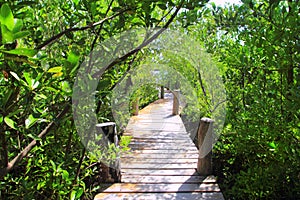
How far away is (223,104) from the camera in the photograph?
126 inches

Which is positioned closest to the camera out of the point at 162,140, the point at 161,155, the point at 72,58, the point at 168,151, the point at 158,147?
the point at 72,58

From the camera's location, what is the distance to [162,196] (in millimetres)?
2473

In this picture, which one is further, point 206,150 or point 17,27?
point 206,150

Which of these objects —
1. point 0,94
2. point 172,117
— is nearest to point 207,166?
point 0,94

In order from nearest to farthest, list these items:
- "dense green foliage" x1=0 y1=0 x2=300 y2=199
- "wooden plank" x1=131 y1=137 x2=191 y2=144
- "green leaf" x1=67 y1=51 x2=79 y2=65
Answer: "green leaf" x1=67 y1=51 x2=79 y2=65 → "dense green foliage" x1=0 y1=0 x2=300 y2=199 → "wooden plank" x1=131 y1=137 x2=191 y2=144

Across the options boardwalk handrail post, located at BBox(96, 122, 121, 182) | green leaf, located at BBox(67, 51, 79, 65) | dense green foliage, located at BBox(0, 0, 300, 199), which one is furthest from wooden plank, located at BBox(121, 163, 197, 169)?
green leaf, located at BBox(67, 51, 79, 65)

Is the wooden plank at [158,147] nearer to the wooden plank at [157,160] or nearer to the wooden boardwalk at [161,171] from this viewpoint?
the wooden boardwalk at [161,171]

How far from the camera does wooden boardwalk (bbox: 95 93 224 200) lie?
252cm

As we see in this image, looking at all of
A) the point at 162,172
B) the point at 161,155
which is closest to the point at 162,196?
the point at 162,172

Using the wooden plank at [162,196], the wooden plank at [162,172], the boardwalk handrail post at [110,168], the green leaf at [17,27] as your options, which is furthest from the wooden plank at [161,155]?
the green leaf at [17,27]

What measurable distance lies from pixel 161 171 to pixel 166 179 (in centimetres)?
23

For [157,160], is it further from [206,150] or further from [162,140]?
[162,140]

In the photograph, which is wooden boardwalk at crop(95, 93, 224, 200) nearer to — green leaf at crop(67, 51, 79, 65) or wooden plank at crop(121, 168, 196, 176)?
wooden plank at crop(121, 168, 196, 176)

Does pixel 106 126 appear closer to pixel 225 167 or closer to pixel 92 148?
pixel 92 148
